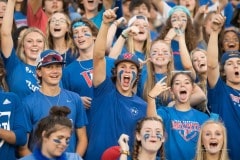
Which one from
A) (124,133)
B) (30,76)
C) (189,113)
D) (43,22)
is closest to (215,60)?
(189,113)

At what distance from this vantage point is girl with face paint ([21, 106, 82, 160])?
8.61 metres

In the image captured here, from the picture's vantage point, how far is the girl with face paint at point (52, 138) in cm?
861

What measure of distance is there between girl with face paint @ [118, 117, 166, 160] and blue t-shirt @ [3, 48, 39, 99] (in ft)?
4.68

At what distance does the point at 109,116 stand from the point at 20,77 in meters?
1.14

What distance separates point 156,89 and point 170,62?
1341 millimetres

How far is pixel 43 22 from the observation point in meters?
12.5

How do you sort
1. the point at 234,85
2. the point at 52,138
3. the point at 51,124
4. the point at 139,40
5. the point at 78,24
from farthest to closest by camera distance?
1. the point at 139,40
2. the point at 78,24
3. the point at 234,85
4. the point at 51,124
5. the point at 52,138

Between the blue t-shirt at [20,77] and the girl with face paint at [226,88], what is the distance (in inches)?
75.6

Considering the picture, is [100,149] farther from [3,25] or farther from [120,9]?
[120,9]

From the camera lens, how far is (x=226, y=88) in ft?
35.5

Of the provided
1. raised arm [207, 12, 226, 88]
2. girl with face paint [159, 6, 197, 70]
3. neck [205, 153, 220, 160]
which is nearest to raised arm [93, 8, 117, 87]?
raised arm [207, 12, 226, 88]

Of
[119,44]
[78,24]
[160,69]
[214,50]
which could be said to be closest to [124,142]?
[214,50]

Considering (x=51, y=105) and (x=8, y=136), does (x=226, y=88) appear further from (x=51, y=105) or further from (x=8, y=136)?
(x=8, y=136)

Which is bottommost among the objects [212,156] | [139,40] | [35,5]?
[212,156]
